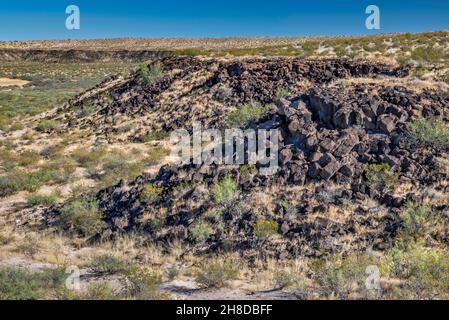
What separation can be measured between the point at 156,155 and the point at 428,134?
10.4 m

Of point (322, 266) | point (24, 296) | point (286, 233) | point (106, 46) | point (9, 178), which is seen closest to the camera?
point (24, 296)

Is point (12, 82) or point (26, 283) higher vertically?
point (12, 82)

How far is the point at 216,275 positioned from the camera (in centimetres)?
841

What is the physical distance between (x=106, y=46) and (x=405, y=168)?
101919 mm

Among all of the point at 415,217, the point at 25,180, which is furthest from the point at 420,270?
the point at 25,180

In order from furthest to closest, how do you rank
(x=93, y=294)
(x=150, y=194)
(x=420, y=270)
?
(x=150, y=194)
(x=420, y=270)
(x=93, y=294)

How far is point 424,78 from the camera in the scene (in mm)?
22359

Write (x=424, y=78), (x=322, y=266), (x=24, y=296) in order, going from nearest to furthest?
(x=24, y=296), (x=322, y=266), (x=424, y=78)

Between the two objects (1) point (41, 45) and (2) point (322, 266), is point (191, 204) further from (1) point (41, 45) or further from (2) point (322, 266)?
(1) point (41, 45)

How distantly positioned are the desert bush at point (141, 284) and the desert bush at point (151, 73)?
70.9ft

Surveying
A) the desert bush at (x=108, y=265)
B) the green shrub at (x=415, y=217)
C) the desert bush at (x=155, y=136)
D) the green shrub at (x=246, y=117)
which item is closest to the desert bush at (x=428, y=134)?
the green shrub at (x=415, y=217)

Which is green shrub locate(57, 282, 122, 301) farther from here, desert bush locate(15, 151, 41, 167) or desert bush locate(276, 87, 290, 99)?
desert bush locate(276, 87, 290, 99)

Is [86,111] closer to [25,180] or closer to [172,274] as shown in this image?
[25,180]

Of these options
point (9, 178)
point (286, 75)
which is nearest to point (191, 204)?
point (9, 178)
